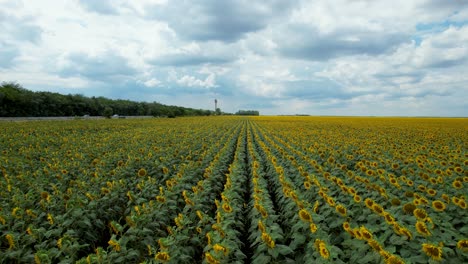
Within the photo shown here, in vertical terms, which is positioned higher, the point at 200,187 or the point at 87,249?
the point at 200,187

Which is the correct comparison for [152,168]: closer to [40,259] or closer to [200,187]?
[200,187]

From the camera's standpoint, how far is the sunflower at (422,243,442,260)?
8.87 ft

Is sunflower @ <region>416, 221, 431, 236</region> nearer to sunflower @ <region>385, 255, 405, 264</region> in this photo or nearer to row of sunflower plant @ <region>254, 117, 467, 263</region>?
row of sunflower plant @ <region>254, 117, 467, 263</region>

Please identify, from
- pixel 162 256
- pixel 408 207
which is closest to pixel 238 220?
pixel 162 256

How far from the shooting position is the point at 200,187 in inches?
243

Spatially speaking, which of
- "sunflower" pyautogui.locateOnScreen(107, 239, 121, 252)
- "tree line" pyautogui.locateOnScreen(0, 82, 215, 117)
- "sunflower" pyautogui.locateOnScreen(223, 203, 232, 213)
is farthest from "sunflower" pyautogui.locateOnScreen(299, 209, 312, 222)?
"tree line" pyautogui.locateOnScreen(0, 82, 215, 117)

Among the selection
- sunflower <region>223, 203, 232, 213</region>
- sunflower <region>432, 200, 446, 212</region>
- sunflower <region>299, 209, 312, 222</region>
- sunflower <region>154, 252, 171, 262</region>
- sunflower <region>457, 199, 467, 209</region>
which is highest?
sunflower <region>457, 199, 467, 209</region>

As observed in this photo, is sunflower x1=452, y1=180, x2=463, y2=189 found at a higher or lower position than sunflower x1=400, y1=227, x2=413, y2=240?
higher

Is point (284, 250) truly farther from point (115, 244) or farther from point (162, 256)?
point (115, 244)

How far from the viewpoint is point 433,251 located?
273 cm

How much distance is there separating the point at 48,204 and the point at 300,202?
407cm

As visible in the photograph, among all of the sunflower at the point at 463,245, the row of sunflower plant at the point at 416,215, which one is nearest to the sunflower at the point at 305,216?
the row of sunflower plant at the point at 416,215

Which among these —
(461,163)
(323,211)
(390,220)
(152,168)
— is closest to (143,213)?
(323,211)

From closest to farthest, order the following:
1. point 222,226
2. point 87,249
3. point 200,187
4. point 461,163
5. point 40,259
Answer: point 40,259
point 222,226
point 87,249
point 200,187
point 461,163
